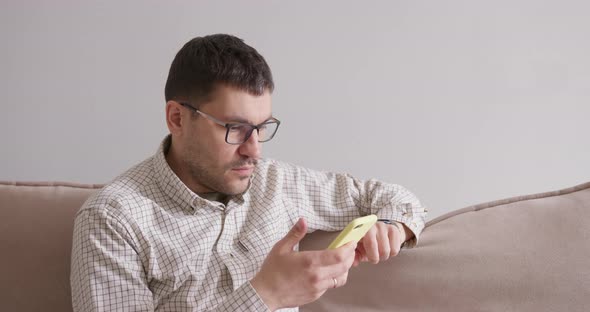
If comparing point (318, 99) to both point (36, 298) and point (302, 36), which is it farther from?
point (36, 298)

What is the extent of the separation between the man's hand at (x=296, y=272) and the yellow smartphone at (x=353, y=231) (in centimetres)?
1

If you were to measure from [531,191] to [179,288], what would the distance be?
1167 millimetres

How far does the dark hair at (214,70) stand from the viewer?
156 centimetres

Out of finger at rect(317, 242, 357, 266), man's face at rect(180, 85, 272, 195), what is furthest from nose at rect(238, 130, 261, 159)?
finger at rect(317, 242, 357, 266)

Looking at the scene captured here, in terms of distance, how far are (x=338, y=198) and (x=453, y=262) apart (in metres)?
0.34

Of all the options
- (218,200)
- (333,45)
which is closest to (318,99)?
(333,45)

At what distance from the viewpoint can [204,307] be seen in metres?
1.50

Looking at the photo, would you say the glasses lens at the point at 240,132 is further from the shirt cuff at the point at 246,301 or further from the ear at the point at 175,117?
the shirt cuff at the point at 246,301

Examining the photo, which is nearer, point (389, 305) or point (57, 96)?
point (389, 305)

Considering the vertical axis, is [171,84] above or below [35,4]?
below

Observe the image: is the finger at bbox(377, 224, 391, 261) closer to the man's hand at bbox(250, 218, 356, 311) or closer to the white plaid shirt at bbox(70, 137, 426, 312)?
the white plaid shirt at bbox(70, 137, 426, 312)

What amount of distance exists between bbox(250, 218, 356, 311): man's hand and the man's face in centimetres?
38

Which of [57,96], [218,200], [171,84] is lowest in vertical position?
[218,200]

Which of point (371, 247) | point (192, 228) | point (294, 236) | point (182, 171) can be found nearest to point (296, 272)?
point (294, 236)
